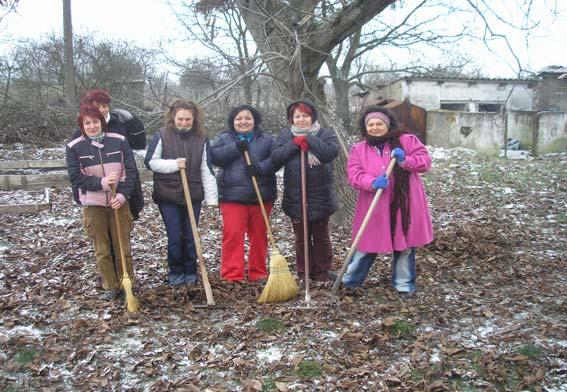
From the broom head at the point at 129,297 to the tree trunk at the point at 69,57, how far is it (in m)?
11.2

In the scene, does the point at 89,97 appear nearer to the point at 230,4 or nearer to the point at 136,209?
the point at 136,209

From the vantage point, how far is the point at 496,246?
5992 mm

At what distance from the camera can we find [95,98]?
4305mm

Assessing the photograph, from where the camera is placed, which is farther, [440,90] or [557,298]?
[440,90]

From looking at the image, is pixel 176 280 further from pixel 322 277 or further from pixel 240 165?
pixel 322 277

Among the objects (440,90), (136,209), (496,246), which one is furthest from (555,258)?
(440,90)

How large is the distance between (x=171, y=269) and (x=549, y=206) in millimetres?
6256

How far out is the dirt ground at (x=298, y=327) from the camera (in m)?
3.23

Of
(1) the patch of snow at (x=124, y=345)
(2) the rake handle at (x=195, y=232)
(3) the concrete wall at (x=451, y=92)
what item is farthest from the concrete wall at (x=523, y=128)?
(1) the patch of snow at (x=124, y=345)

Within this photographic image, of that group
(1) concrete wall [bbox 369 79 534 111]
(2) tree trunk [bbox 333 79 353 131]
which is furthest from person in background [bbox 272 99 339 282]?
(1) concrete wall [bbox 369 79 534 111]

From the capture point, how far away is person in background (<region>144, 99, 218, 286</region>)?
4.53 metres

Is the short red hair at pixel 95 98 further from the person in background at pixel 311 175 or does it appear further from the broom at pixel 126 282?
the person in background at pixel 311 175

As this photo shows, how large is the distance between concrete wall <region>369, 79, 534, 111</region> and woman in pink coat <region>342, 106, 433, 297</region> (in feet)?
55.4

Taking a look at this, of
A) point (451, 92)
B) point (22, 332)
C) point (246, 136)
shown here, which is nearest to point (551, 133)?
point (451, 92)
